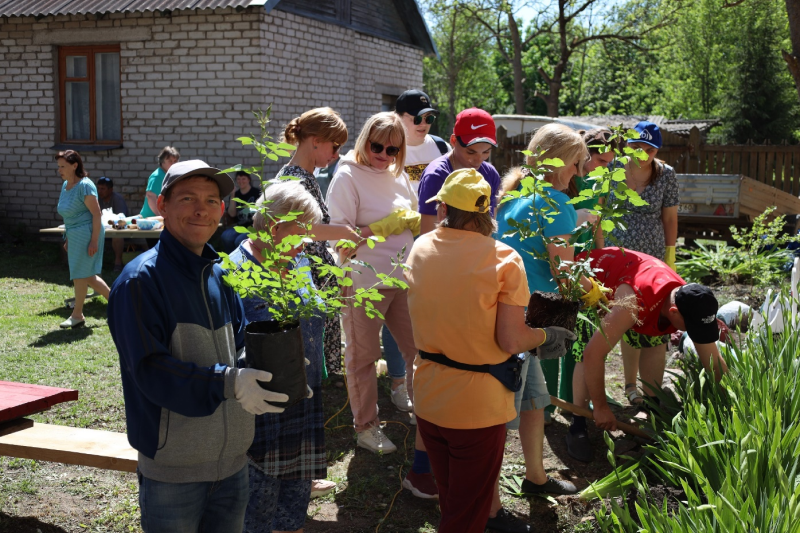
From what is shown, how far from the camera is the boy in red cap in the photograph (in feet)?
12.9

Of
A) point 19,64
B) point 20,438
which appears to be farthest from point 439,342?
point 19,64

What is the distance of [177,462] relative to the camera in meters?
2.14

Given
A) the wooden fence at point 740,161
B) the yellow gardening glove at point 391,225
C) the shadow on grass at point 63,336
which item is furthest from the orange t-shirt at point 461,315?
the wooden fence at point 740,161

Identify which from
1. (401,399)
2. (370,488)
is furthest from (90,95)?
(370,488)

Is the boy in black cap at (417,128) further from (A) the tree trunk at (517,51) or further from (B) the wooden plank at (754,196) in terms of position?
(A) the tree trunk at (517,51)

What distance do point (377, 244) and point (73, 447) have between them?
6.48ft

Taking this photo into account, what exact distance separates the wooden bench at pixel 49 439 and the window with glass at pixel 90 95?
31.7 feet

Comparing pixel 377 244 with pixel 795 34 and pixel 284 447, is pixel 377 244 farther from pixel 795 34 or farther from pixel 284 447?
pixel 795 34

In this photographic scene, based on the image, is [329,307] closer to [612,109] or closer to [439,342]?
[439,342]

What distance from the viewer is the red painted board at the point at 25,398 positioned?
11.2 feet

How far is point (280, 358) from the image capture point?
80.1 inches

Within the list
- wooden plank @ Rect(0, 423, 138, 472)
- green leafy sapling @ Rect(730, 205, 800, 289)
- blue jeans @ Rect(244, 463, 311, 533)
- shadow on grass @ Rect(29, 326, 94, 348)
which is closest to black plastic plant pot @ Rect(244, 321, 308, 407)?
blue jeans @ Rect(244, 463, 311, 533)

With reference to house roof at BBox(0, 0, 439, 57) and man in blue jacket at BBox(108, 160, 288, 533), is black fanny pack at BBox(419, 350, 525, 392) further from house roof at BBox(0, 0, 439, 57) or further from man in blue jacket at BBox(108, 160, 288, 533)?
house roof at BBox(0, 0, 439, 57)

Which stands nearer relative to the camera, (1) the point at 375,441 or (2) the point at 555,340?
(2) the point at 555,340
